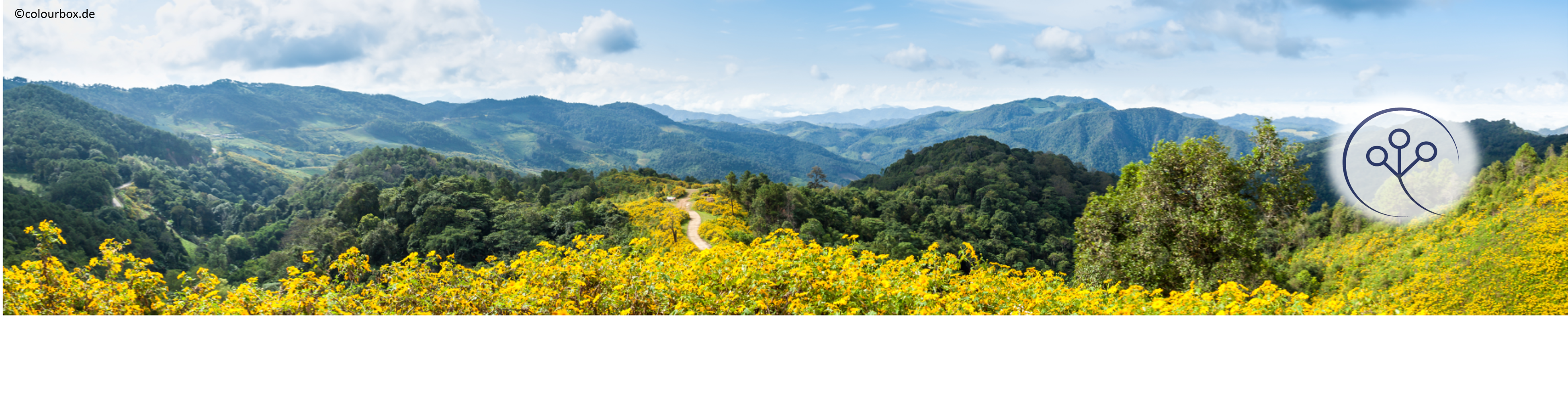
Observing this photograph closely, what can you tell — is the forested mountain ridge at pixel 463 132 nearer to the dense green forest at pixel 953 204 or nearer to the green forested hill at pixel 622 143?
the green forested hill at pixel 622 143

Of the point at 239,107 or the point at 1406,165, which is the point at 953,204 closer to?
the point at 1406,165

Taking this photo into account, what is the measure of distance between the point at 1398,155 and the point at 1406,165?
68 millimetres

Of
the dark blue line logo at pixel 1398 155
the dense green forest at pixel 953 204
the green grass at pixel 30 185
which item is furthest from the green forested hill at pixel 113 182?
the dense green forest at pixel 953 204

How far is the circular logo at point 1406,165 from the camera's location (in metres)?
3.62

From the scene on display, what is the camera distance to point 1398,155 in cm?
356

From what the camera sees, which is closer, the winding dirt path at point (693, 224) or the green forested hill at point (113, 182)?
the green forested hill at point (113, 182)

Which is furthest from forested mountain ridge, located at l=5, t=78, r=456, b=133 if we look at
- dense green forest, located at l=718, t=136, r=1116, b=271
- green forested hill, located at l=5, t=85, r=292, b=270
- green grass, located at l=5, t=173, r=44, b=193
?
dense green forest, located at l=718, t=136, r=1116, b=271

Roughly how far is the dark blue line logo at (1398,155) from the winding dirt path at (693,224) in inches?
260

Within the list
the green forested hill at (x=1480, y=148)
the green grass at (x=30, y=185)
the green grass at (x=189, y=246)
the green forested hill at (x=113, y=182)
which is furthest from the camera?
the green grass at (x=189, y=246)

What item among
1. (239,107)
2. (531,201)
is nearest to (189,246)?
(531,201)
